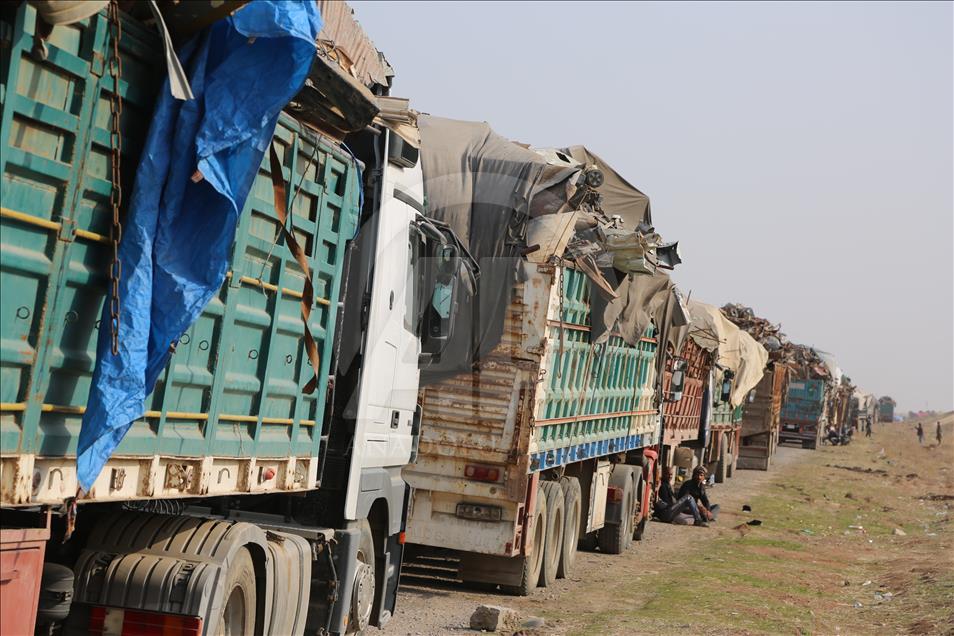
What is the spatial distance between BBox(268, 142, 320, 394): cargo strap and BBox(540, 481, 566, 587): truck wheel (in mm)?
6219

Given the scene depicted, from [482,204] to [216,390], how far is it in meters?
6.06

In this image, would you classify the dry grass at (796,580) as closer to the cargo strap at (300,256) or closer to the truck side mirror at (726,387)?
the truck side mirror at (726,387)

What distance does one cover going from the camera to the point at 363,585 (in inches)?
297

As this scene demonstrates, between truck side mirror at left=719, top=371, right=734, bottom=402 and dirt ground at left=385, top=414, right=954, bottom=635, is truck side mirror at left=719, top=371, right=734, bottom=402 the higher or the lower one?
the higher one

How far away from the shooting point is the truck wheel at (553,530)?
1255 cm

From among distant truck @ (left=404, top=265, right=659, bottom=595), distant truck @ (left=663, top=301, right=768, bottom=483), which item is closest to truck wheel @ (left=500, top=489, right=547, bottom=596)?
distant truck @ (left=404, top=265, right=659, bottom=595)

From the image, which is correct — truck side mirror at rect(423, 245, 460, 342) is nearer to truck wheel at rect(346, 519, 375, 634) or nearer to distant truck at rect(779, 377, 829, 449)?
truck wheel at rect(346, 519, 375, 634)

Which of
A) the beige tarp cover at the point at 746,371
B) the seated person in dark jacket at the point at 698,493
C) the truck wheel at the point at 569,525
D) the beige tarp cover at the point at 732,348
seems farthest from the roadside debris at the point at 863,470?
the truck wheel at the point at 569,525

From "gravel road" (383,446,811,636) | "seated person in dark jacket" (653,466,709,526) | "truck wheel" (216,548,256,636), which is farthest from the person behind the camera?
"seated person in dark jacket" (653,466,709,526)

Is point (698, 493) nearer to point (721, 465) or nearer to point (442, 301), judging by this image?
point (721, 465)

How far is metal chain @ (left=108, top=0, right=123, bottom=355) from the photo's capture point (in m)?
4.23

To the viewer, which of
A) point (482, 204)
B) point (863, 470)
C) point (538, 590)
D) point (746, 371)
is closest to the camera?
point (482, 204)

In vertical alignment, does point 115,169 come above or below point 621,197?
below

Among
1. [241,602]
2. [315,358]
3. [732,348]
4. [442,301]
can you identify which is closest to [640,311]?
[442,301]
